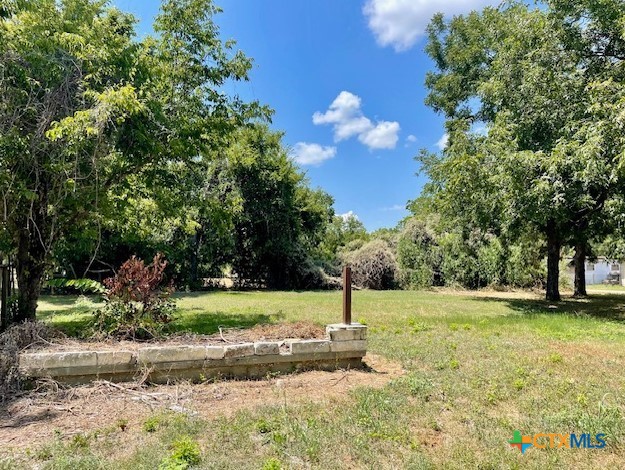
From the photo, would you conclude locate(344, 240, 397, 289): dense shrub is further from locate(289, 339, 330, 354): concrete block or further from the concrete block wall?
locate(289, 339, 330, 354): concrete block

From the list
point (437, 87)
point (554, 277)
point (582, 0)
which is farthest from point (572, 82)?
point (437, 87)

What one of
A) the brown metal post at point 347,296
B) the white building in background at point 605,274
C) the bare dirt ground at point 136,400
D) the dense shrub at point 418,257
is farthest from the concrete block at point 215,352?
the white building in background at point 605,274

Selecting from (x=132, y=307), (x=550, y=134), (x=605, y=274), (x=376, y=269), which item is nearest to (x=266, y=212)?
(x=376, y=269)

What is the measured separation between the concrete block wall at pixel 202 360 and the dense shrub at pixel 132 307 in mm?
851

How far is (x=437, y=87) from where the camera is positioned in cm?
2139

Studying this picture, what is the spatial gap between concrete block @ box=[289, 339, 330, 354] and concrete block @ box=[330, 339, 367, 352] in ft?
0.27

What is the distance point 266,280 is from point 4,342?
59.7ft

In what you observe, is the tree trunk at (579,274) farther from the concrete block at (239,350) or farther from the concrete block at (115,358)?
the concrete block at (115,358)

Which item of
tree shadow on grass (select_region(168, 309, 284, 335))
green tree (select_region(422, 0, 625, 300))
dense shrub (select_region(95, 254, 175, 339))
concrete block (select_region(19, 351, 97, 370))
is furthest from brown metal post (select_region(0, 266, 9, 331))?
green tree (select_region(422, 0, 625, 300))

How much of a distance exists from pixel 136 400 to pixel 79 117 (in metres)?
3.92

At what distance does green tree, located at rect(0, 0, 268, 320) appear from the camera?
6.25 meters

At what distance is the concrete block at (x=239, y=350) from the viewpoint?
16.1 ft

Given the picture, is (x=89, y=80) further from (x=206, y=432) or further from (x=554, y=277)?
(x=554, y=277)

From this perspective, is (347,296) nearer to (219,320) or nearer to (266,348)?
(266,348)
